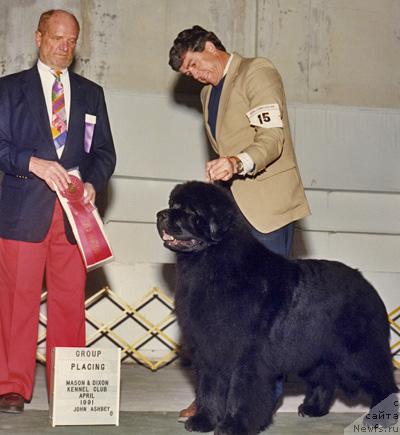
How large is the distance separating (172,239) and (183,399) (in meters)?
1.64

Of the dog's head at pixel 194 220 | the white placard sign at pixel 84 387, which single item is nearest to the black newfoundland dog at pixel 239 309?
the dog's head at pixel 194 220

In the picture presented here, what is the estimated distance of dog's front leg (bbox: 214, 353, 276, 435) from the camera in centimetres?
322

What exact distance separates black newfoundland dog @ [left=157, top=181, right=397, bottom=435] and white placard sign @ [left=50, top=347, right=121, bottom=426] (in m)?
0.38

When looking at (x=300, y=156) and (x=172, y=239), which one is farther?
(x=300, y=156)

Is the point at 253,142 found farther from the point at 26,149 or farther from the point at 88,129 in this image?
→ the point at 26,149

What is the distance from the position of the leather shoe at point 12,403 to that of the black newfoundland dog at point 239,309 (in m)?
0.86

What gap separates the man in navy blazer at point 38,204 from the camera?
148 inches

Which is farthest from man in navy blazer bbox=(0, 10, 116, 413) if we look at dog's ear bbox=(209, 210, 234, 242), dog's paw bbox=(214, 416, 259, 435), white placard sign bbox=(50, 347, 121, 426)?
dog's paw bbox=(214, 416, 259, 435)

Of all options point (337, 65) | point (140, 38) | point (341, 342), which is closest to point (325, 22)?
point (337, 65)

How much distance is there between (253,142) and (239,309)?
74cm

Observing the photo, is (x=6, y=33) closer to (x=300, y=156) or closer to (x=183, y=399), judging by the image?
(x=300, y=156)

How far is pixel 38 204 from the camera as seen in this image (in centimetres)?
378

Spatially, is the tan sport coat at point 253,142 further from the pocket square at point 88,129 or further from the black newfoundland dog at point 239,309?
the pocket square at point 88,129

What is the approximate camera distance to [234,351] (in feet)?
10.7
